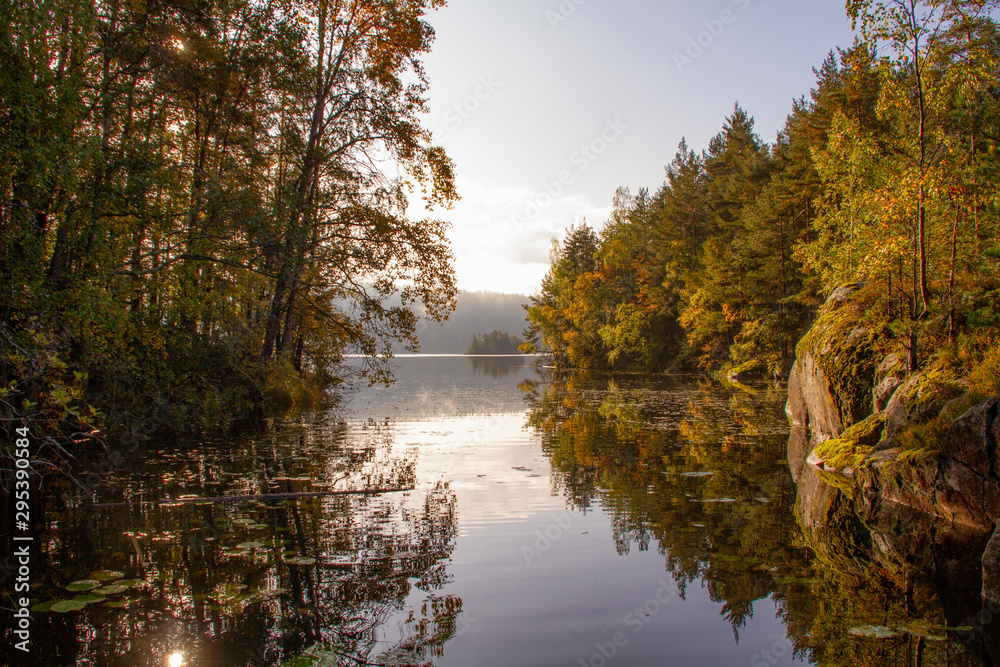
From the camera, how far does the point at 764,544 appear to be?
721cm

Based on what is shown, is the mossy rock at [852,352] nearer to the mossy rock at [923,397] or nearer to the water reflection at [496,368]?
the mossy rock at [923,397]

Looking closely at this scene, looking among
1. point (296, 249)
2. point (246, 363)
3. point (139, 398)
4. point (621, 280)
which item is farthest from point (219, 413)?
point (621, 280)

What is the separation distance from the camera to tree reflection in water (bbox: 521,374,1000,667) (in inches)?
191

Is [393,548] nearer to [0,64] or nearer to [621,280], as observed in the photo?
[0,64]

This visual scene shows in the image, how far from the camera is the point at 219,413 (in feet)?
41.1

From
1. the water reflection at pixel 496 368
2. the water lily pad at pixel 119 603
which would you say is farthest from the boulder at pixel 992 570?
the water reflection at pixel 496 368

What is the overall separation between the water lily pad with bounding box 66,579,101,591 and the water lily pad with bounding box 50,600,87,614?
1.07ft

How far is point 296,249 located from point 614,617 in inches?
367

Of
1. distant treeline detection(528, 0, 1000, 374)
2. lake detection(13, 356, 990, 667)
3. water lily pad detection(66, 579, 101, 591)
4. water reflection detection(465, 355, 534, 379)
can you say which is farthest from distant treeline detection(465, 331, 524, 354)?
water lily pad detection(66, 579, 101, 591)

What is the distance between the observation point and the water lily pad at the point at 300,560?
6.39 m

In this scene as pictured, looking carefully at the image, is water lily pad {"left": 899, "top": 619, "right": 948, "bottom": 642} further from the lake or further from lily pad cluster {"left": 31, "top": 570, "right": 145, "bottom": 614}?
lily pad cluster {"left": 31, "top": 570, "right": 145, "bottom": 614}

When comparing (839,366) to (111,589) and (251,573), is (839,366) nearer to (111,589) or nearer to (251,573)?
(251,573)

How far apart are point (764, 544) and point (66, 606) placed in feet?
26.0

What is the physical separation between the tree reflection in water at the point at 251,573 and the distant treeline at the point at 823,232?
10.2 metres
